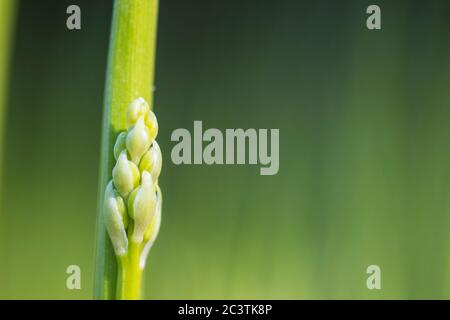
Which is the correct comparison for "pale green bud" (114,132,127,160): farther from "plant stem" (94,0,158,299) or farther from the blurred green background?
the blurred green background

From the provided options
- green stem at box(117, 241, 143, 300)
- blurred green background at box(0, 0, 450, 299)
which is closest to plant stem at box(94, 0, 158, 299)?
green stem at box(117, 241, 143, 300)

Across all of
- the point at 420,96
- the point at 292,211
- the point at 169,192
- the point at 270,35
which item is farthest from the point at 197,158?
the point at 420,96

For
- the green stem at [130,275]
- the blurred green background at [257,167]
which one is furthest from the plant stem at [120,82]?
the blurred green background at [257,167]

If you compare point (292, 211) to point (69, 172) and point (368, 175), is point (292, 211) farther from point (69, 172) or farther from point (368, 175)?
point (69, 172)

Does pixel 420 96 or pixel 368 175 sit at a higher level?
pixel 420 96

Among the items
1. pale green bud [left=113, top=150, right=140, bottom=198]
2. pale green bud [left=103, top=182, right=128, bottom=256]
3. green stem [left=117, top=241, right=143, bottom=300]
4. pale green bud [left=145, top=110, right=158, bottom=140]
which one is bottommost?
green stem [left=117, top=241, right=143, bottom=300]

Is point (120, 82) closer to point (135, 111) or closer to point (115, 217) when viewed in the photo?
point (135, 111)
